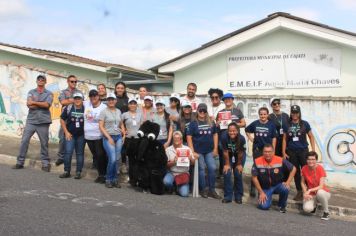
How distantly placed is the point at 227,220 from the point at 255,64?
6178mm

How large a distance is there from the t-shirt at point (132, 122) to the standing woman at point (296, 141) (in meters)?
2.74

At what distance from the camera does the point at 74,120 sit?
8844 mm

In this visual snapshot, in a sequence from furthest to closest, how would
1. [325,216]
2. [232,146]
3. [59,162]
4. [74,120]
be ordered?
[59,162]
[74,120]
[232,146]
[325,216]

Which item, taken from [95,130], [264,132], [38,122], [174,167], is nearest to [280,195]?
[264,132]

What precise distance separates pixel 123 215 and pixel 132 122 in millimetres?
2577

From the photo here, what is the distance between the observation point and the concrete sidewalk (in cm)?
794

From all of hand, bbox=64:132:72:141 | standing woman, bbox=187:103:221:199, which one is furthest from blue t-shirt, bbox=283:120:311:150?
hand, bbox=64:132:72:141

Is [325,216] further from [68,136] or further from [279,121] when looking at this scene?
[68,136]

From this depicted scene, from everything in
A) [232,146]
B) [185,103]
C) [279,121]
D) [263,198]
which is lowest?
[263,198]

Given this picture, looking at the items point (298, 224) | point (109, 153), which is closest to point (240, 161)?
point (298, 224)

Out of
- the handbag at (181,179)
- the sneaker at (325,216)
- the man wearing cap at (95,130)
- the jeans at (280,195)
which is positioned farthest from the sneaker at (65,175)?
the sneaker at (325,216)

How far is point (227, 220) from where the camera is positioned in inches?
259

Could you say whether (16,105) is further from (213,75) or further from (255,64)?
(255,64)

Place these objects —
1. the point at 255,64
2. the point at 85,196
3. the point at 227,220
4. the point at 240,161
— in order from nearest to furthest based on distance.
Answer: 1. the point at 227,220
2. the point at 85,196
3. the point at 240,161
4. the point at 255,64
